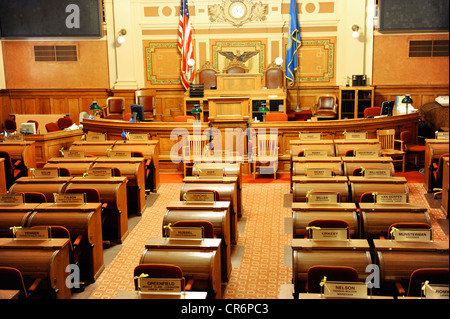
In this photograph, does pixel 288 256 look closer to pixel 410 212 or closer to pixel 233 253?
pixel 233 253

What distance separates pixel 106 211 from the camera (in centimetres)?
695

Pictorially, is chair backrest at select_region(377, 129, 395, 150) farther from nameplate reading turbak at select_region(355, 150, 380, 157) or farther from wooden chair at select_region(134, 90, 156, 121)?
wooden chair at select_region(134, 90, 156, 121)

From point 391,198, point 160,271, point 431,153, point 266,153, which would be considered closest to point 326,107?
point 266,153

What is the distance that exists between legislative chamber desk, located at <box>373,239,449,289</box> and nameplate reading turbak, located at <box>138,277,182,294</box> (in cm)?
181

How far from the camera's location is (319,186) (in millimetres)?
Answer: 6781

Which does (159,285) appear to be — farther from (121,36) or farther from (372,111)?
(121,36)

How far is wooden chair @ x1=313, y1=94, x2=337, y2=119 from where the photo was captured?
45.7ft

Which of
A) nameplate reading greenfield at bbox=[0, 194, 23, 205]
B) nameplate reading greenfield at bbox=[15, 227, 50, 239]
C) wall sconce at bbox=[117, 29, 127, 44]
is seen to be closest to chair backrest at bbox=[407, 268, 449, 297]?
nameplate reading greenfield at bbox=[15, 227, 50, 239]

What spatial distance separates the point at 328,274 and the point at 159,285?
1.38m

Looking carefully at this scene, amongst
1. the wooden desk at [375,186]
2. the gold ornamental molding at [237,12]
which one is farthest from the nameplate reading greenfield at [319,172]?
the gold ornamental molding at [237,12]

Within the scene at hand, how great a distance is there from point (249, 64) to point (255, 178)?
19.4 ft

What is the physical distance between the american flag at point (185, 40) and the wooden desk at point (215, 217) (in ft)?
30.4

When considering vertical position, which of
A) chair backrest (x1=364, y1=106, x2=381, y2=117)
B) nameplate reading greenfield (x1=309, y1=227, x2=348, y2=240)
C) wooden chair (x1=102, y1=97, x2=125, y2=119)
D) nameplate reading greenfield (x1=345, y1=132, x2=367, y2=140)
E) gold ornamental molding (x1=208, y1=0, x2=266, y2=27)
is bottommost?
nameplate reading greenfield (x1=309, y1=227, x2=348, y2=240)
